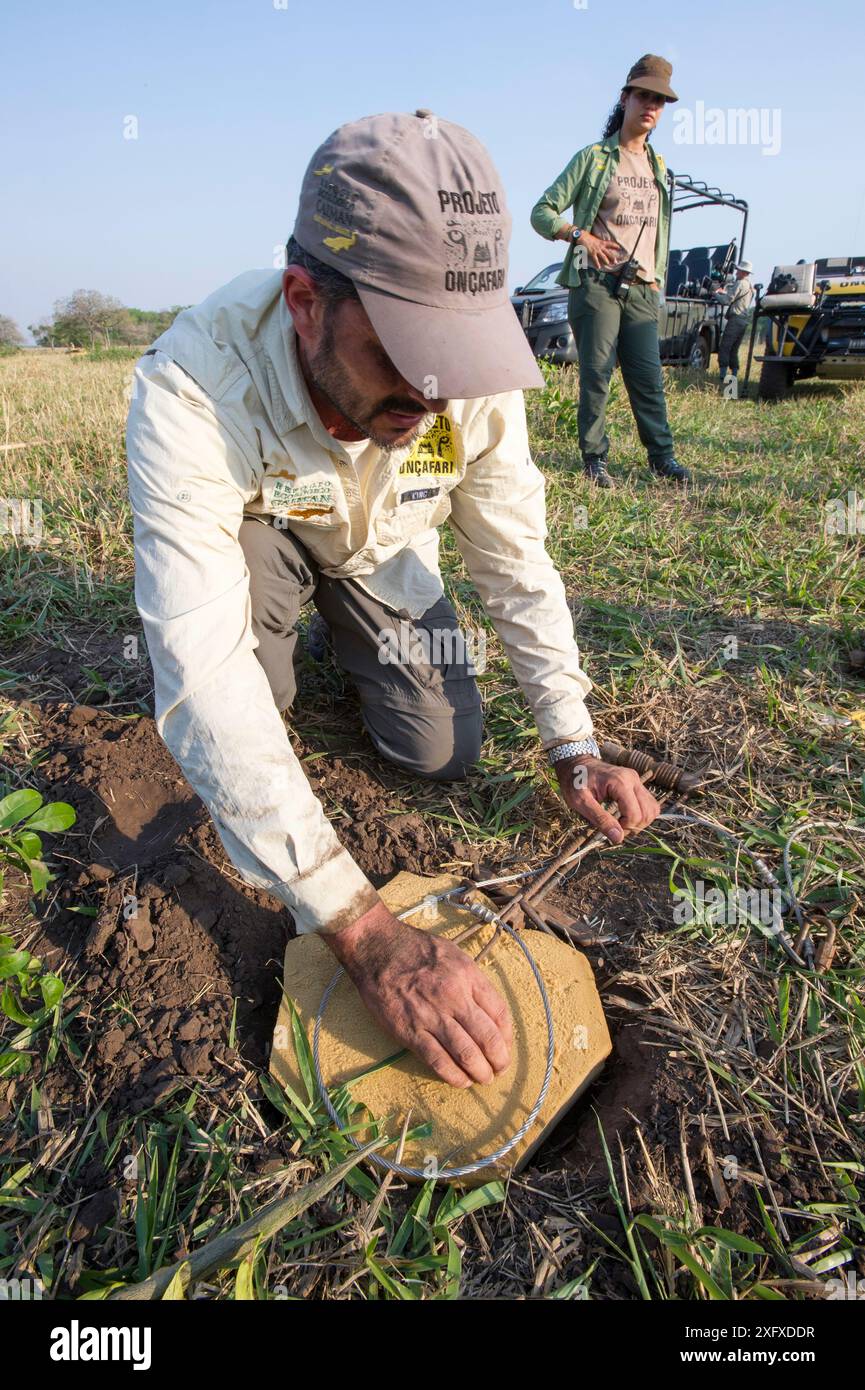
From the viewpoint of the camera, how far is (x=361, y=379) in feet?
4.83

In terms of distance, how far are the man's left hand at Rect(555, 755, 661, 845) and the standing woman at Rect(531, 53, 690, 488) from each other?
312 centimetres

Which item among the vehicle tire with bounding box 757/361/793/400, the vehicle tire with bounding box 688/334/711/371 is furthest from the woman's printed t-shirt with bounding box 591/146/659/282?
the vehicle tire with bounding box 688/334/711/371

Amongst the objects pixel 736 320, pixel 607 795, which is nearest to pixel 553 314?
pixel 736 320

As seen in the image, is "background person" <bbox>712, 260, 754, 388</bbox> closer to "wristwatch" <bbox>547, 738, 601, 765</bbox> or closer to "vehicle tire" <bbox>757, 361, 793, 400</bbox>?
"vehicle tire" <bbox>757, 361, 793, 400</bbox>

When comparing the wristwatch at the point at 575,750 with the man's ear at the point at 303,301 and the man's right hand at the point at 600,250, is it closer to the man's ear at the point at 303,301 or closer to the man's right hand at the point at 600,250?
the man's ear at the point at 303,301

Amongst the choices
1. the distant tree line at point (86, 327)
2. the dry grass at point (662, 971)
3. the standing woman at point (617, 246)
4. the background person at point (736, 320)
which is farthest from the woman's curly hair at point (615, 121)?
the distant tree line at point (86, 327)

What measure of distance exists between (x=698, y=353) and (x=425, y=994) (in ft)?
40.1

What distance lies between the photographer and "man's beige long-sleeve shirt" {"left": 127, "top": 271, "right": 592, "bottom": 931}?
4.68 ft

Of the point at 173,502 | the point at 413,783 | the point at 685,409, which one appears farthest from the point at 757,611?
the point at 685,409

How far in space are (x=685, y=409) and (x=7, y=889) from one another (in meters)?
7.35

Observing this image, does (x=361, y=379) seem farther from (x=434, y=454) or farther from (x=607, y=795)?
(x=607, y=795)

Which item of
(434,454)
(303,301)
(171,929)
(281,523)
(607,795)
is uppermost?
(303,301)

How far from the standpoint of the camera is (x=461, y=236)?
137 centimetres

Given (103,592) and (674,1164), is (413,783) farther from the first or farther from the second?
(103,592)
